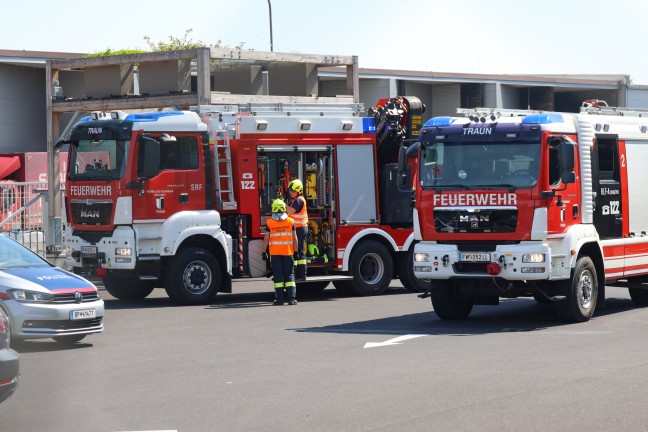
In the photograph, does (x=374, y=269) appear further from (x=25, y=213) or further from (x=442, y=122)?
(x=25, y=213)

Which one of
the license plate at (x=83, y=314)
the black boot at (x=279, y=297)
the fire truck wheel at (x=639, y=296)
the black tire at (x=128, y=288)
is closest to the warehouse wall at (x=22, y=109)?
the black tire at (x=128, y=288)

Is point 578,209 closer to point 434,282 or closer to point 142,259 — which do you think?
point 434,282

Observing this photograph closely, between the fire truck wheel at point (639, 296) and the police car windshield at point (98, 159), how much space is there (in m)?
8.50

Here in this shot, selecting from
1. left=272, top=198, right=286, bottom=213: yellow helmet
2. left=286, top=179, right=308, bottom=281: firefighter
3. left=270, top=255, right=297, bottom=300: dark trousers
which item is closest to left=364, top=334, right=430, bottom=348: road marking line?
left=270, top=255, right=297, bottom=300: dark trousers

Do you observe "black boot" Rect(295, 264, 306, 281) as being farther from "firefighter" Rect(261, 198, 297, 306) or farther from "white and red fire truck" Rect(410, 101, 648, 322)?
"white and red fire truck" Rect(410, 101, 648, 322)

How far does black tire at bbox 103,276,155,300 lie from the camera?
64.4 feet

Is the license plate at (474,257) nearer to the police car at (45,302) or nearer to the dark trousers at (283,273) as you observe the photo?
the dark trousers at (283,273)

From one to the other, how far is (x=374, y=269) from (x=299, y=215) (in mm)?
2325

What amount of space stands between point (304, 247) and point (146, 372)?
8.11 m

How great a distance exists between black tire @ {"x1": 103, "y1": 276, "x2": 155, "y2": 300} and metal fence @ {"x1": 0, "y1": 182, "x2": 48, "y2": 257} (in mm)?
5577

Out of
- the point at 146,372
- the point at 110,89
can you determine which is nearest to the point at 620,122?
→ the point at 146,372

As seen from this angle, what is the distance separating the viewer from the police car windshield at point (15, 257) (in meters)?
13.8

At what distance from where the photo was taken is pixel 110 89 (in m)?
24.4

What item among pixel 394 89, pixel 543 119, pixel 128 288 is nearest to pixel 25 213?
pixel 128 288
